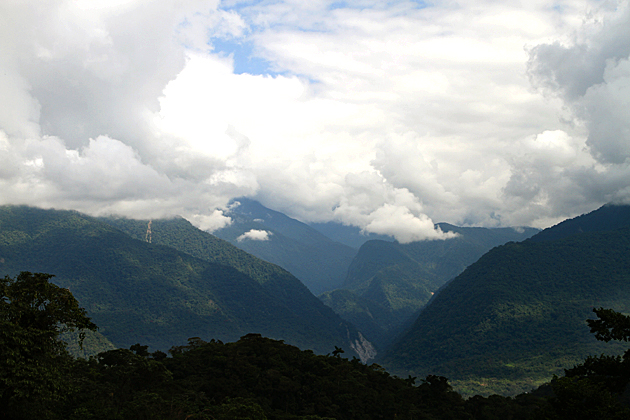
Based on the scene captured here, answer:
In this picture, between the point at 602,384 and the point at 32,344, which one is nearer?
the point at 602,384

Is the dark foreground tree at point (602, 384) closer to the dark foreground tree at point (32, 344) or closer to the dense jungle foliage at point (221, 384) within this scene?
the dense jungle foliage at point (221, 384)

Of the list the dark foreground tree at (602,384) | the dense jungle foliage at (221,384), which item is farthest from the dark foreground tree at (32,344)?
the dark foreground tree at (602,384)

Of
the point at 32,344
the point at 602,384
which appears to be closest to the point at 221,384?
Answer: the point at 32,344

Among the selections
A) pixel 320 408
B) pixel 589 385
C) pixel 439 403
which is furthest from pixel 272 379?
pixel 589 385

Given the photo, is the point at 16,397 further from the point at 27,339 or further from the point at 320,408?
the point at 320,408

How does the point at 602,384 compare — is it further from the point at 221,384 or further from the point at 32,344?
the point at 221,384

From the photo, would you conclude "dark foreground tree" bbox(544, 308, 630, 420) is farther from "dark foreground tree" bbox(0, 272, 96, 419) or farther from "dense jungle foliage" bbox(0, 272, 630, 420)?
"dark foreground tree" bbox(0, 272, 96, 419)

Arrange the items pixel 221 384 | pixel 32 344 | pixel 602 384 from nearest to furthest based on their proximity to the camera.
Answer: pixel 602 384, pixel 32 344, pixel 221 384
